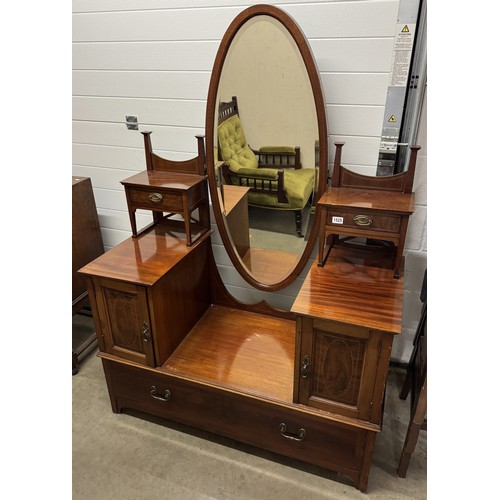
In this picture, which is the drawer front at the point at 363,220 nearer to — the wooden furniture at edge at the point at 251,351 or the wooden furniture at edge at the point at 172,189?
the wooden furniture at edge at the point at 251,351

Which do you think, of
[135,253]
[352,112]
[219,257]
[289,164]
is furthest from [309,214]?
[135,253]

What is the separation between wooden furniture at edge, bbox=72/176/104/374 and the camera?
79.1 inches

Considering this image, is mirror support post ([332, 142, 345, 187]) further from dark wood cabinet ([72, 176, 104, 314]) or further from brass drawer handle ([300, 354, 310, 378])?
dark wood cabinet ([72, 176, 104, 314])

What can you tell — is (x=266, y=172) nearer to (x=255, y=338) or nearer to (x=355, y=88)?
(x=355, y=88)

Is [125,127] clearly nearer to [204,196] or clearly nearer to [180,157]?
A: [180,157]

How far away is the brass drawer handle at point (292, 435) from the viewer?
1.46 m

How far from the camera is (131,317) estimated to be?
5.03ft

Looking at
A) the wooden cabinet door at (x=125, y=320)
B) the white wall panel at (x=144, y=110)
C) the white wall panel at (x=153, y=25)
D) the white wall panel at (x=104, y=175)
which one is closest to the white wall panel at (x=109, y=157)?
the white wall panel at (x=104, y=175)

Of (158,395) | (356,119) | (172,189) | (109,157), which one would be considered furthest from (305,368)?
(109,157)

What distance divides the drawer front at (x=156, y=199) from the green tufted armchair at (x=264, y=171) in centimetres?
25

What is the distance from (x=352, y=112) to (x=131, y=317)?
1144 mm

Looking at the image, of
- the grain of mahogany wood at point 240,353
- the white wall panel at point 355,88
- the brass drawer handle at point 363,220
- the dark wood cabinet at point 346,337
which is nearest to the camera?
the dark wood cabinet at point 346,337

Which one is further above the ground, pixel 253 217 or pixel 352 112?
pixel 352 112

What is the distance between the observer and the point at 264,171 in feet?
5.31
